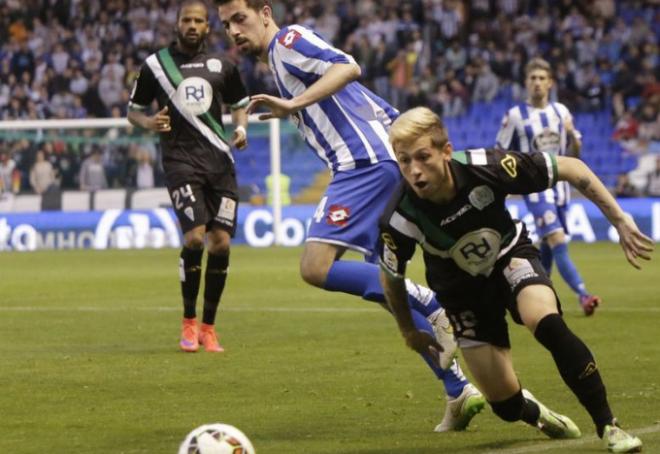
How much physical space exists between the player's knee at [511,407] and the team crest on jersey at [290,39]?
2.40 metres

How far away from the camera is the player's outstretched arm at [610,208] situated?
5723 mm

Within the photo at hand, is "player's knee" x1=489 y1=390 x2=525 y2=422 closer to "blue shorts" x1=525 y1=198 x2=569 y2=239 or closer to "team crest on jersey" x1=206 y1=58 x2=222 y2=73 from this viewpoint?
"team crest on jersey" x1=206 y1=58 x2=222 y2=73

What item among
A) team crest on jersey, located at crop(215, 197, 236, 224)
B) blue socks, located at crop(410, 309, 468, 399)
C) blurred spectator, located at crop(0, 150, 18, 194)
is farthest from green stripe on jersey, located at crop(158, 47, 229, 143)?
blurred spectator, located at crop(0, 150, 18, 194)

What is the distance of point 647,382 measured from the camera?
8.24m

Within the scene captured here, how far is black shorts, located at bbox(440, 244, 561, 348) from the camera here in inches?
242

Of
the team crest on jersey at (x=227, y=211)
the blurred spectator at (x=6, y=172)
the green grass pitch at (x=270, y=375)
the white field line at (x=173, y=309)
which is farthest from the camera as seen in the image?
the blurred spectator at (x=6, y=172)

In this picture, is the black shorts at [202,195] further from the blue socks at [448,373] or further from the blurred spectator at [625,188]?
the blurred spectator at [625,188]

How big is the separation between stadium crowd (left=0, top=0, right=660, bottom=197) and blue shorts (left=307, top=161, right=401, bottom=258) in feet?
64.9

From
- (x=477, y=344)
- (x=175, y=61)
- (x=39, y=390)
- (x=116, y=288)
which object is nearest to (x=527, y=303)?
(x=477, y=344)

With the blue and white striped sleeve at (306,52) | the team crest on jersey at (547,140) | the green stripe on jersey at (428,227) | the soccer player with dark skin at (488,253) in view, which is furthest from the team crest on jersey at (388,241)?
the team crest on jersey at (547,140)

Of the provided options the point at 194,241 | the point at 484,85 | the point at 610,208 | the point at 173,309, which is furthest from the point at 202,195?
the point at 484,85

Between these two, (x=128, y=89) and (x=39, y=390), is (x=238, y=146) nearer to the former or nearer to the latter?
(x=39, y=390)

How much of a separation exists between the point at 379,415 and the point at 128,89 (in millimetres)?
23618

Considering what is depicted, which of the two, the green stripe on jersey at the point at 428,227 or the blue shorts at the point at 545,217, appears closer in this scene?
the green stripe on jersey at the point at 428,227
